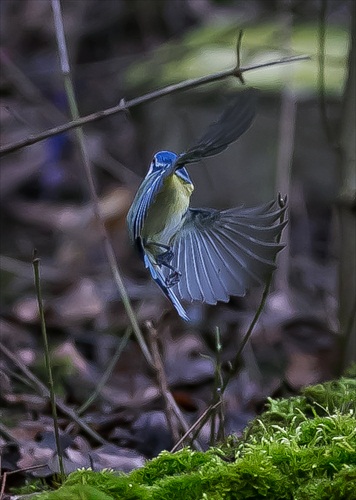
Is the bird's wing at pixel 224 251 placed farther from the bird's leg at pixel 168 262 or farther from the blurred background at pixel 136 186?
the blurred background at pixel 136 186

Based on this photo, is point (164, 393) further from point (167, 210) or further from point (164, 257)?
point (167, 210)

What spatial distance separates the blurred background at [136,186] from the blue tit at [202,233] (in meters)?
0.45

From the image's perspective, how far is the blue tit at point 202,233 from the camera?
75.4 inches

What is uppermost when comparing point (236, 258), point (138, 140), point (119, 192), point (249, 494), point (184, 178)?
point (138, 140)

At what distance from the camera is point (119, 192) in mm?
6520

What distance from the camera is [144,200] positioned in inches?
76.5

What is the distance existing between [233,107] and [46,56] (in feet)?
28.0

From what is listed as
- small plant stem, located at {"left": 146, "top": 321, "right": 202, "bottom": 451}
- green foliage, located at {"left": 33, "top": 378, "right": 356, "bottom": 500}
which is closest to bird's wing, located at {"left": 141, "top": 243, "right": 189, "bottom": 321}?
green foliage, located at {"left": 33, "top": 378, "right": 356, "bottom": 500}

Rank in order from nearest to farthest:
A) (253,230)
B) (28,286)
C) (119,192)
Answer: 1. (253,230)
2. (28,286)
3. (119,192)

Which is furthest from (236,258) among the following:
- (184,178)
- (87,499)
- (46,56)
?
(46,56)

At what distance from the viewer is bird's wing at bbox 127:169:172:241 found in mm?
Result: 1920

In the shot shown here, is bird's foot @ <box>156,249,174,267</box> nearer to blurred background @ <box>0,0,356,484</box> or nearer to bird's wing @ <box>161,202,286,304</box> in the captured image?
bird's wing @ <box>161,202,286,304</box>

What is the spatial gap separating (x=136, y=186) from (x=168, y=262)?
485cm

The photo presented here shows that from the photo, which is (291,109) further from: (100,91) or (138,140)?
(100,91)
